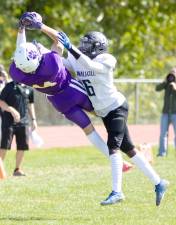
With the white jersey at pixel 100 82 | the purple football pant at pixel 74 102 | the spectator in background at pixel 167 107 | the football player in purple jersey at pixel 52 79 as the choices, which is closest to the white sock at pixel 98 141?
the football player in purple jersey at pixel 52 79

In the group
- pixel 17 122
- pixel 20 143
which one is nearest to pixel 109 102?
pixel 17 122

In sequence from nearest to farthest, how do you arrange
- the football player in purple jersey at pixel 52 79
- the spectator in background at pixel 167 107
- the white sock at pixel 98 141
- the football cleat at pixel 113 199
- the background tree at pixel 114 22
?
the football player in purple jersey at pixel 52 79 < the football cleat at pixel 113 199 < the white sock at pixel 98 141 < the spectator in background at pixel 167 107 < the background tree at pixel 114 22

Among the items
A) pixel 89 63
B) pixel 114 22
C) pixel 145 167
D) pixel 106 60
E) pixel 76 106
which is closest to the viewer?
pixel 89 63

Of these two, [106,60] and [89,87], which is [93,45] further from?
[89,87]

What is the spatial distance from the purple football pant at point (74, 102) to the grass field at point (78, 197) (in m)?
1.03

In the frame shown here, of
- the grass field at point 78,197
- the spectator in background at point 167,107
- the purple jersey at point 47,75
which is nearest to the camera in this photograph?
the grass field at point 78,197

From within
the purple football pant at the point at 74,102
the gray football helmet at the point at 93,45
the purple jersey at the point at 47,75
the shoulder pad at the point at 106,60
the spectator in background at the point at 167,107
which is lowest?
the spectator in background at the point at 167,107

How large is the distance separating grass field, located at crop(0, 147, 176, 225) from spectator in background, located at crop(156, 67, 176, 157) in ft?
5.40

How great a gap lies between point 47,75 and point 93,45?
26.2 inches

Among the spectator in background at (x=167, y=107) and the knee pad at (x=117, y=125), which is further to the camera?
the spectator in background at (x=167, y=107)

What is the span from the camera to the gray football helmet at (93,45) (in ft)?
31.4

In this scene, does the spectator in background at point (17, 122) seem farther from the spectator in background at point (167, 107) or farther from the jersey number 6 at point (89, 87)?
the jersey number 6 at point (89, 87)

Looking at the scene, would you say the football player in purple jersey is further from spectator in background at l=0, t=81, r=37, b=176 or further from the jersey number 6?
spectator in background at l=0, t=81, r=37, b=176

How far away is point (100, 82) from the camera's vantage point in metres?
9.51
